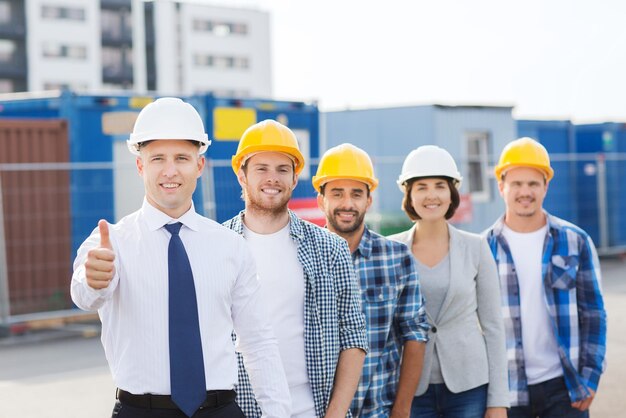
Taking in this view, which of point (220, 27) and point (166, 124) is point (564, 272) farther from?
point (220, 27)

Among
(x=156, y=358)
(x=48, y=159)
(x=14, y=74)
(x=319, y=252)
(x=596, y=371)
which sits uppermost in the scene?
(x=14, y=74)

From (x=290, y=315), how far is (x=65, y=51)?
75956 mm

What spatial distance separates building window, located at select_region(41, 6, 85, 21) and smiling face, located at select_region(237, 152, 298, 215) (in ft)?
247

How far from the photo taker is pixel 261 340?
3.40m

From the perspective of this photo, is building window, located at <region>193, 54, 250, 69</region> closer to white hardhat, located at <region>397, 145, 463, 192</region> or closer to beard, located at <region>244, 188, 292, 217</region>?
white hardhat, located at <region>397, 145, 463, 192</region>

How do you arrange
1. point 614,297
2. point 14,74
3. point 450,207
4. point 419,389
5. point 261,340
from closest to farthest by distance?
point 261,340 < point 419,389 < point 450,207 < point 614,297 < point 14,74

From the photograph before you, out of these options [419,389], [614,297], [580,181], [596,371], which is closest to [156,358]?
[419,389]

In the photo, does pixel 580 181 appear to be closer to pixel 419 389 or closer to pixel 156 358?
pixel 419 389

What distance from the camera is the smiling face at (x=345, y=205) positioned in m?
4.28

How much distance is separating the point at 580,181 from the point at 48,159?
11.3 m

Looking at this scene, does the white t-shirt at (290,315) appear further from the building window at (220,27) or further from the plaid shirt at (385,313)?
the building window at (220,27)

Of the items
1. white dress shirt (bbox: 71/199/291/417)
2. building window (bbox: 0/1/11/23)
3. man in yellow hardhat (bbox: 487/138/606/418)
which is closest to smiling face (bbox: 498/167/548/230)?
man in yellow hardhat (bbox: 487/138/606/418)

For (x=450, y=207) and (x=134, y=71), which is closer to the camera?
(x=450, y=207)

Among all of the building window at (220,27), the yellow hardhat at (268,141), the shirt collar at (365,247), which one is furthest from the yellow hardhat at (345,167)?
the building window at (220,27)
